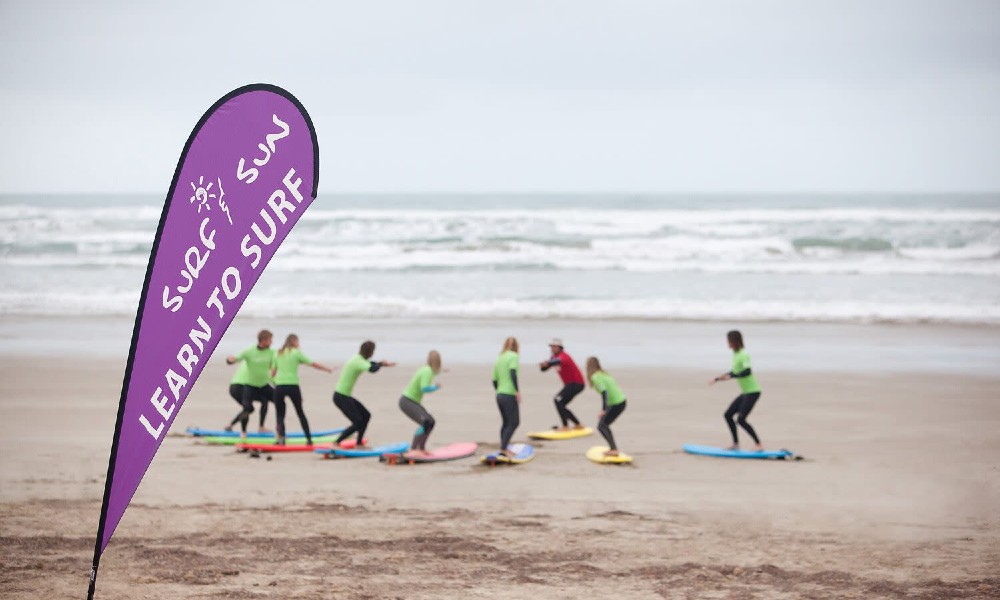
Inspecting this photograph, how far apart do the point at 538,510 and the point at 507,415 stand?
2436 millimetres

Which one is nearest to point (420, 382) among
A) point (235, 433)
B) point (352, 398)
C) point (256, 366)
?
point (352, 398)

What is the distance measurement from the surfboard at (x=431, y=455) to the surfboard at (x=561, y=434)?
1.25 meters

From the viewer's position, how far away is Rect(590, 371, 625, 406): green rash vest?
1262cm

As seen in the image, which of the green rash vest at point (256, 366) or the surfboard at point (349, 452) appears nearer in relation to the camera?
the surfboard at point (349, 452)

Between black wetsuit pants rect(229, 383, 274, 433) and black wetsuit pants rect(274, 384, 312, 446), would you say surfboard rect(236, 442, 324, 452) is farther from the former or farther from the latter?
black wetsuit pants rect(229, 383, 274, 433)

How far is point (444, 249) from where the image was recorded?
143ft

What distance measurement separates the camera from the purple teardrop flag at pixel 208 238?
221 inches

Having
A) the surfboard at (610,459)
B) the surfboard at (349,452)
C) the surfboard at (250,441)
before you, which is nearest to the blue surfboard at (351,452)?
the surfboard at (349,452)

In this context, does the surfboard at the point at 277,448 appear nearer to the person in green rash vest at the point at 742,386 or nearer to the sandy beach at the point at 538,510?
the sandy beach at the point at 538,510

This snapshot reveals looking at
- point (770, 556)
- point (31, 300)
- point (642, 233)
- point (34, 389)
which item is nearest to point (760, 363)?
point (770, 556)

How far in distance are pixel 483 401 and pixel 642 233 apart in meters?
34.1

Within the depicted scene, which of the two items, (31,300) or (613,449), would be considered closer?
(613,449)

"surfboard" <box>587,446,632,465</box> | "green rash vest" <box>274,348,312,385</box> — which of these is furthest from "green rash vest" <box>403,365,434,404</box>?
"surfboard" <box>587,446,632,465</box>

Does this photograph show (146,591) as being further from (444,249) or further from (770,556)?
(444,249)
